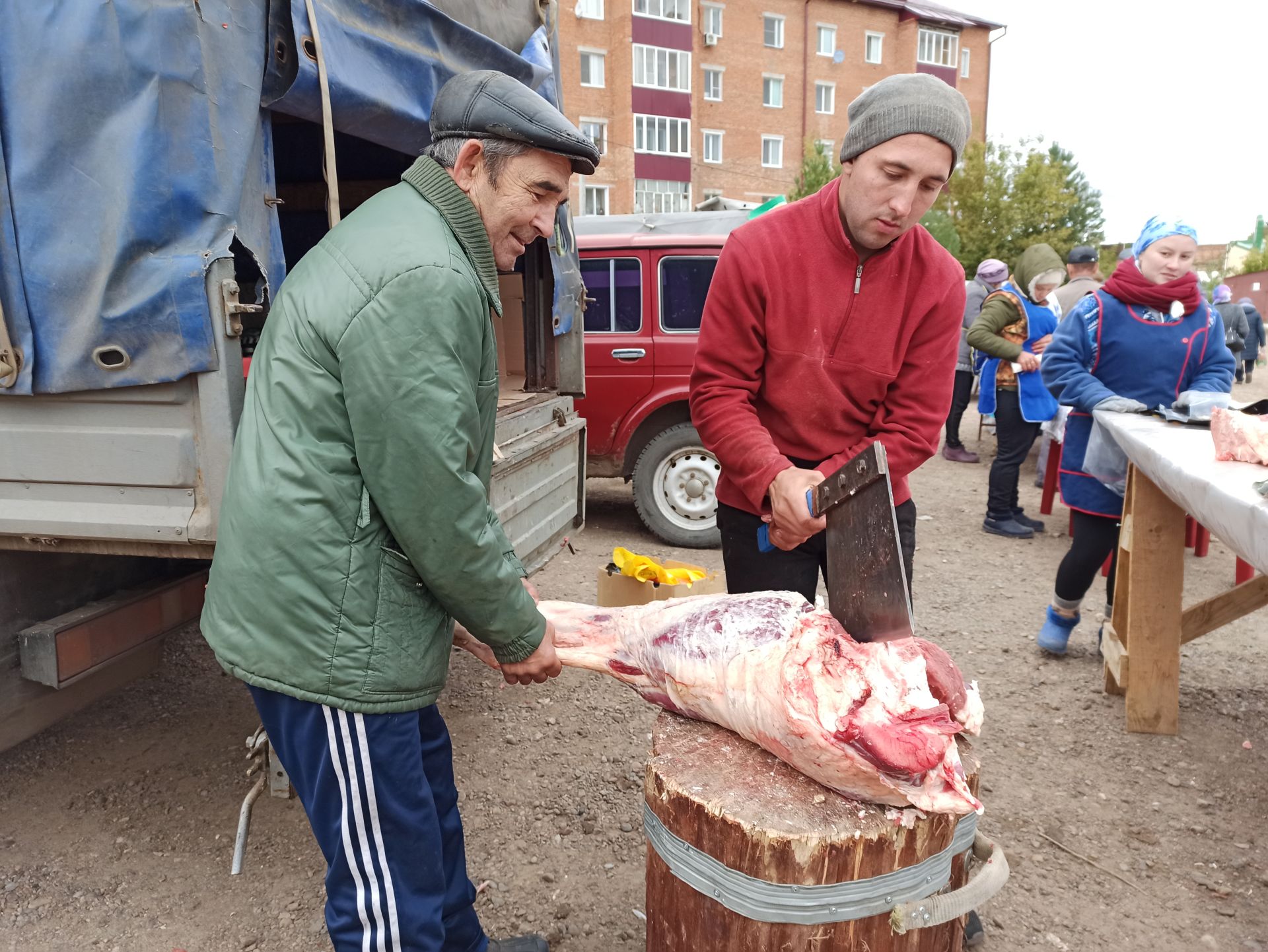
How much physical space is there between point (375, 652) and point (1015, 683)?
11.4 feet

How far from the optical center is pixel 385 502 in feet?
5.04

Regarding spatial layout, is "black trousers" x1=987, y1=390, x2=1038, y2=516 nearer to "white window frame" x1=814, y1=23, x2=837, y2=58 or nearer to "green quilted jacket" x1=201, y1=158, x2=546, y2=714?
"green quilted jacket" x1=201, y1=158, x2=546, y2=714

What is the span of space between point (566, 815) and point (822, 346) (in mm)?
1898

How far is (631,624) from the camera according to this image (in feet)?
6.98

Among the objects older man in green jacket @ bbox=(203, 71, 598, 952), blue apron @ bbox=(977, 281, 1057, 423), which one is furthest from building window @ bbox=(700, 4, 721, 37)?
older man in green jacket @ bbox=(203, 71, 598, 952)

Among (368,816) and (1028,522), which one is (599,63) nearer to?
(1028,522)

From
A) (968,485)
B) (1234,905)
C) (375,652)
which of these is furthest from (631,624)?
(968,485)

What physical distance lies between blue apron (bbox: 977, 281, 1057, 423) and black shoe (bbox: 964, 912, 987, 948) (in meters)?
4.49

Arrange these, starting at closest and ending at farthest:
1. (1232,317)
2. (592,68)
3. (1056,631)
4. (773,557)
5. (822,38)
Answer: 1. (773,557)
2. (1056,631)
3. (1232,317)
4. (592,68)
5. (822,38)

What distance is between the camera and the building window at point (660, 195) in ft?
96.4

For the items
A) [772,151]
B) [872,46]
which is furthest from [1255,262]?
[772,151]

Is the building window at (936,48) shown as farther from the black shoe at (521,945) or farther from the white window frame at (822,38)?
the black shoe at (521,945)

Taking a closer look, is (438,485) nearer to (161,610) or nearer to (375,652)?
(375,652)

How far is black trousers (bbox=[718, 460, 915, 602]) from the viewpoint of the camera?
2.39m
